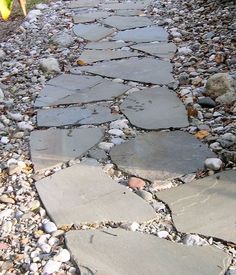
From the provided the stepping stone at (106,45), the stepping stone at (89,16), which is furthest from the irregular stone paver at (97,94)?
the stepping stone at (89,16)

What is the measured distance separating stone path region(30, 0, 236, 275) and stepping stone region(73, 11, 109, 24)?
1.05m

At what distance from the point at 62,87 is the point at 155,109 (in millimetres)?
745

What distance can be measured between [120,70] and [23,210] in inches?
61.5

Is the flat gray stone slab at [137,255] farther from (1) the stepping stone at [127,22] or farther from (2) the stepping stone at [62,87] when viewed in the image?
(1) the stepping stone at [127,22]

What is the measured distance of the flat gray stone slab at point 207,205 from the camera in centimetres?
174

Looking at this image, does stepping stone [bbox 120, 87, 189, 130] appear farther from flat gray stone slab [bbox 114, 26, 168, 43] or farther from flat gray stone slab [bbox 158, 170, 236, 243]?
flat gray stone slab [bbox 114, 26, 168, 43]

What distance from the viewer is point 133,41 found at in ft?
12.5

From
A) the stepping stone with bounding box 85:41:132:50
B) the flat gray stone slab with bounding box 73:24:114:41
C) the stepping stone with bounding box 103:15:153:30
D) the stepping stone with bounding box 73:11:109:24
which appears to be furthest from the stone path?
the stepping stone with bounding box 73:11:109:24

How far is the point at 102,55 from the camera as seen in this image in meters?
3.62

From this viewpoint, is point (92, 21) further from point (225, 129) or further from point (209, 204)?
point (209, 204)

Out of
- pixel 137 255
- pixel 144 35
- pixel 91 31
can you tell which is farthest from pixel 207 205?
pixel 91 31

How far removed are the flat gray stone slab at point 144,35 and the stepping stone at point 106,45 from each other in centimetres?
9

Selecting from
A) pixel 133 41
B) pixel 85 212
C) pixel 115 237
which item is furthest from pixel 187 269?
pixel 133 41

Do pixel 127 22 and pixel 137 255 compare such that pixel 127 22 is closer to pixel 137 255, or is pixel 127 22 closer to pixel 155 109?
pixel 155 109
